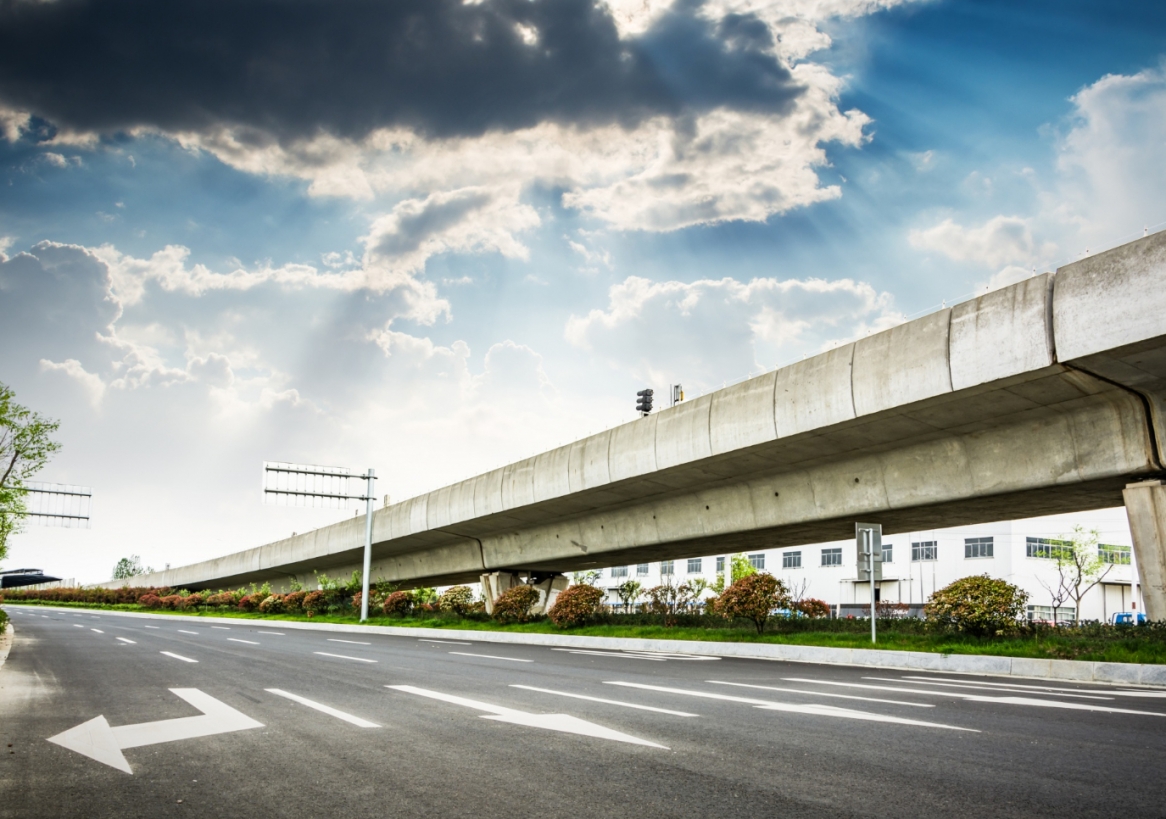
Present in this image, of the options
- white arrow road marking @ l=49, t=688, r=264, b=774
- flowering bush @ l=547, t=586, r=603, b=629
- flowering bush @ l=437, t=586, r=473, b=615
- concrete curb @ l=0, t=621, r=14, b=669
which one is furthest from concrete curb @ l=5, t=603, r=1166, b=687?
concrete curb @ l=0, t=621, r=14, b=669

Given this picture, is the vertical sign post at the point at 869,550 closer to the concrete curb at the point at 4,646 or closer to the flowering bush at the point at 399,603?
the concrete curb at the point at 4,646

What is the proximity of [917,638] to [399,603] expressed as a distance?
2626cm

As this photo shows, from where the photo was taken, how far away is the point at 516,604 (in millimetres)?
31828

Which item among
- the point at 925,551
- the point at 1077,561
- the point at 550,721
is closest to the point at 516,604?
the point at 550,721

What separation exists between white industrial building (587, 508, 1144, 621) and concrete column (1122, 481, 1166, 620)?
41.0 m

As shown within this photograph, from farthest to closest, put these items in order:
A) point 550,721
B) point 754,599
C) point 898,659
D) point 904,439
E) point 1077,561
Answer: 1. point 1077,561
2. point 754,599
3. point 904,439
4. point 898,659
5. point 550,721

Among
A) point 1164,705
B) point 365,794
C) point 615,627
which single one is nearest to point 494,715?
point 365,794

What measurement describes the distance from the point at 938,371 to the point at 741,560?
57.3 m

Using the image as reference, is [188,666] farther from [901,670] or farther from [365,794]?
[901,670]

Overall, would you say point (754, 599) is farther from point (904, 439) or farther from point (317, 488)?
point (317, 488)

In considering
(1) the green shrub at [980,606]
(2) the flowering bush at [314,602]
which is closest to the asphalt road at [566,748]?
(1) the green shrub at [980,606]

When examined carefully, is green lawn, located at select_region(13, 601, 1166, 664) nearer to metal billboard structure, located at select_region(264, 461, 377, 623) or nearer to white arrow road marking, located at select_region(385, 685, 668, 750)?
metal billboard structure, located at select_region(264, 461, 377, 623)

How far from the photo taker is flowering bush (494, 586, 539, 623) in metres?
31.8

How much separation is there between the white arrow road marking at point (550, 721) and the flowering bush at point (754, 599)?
14.4 m
